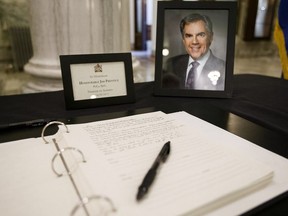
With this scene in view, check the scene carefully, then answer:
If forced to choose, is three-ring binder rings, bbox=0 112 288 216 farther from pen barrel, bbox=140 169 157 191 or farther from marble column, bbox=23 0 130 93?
marble column, bbox=23 0 130 93

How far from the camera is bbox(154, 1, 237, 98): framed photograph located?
2.35 ft

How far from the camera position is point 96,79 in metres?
0.65

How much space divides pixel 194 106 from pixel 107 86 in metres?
0.23

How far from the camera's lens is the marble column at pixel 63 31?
1.12 m

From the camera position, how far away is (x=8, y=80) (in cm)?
337

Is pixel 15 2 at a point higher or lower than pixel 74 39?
higher

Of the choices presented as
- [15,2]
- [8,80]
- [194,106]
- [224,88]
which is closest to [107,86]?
[194,106]

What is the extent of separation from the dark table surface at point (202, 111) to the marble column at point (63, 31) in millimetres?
438

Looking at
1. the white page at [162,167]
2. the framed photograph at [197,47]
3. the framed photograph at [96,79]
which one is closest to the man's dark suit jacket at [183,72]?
the framed photograph at [197,47]

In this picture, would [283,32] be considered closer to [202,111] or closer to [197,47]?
[197,47]

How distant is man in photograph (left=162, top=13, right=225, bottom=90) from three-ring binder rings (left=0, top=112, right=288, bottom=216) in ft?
0.96

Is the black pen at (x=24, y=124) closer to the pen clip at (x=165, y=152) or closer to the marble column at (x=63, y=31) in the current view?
the pen clip at (x=165, y=152)

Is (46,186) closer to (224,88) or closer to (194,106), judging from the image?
(194,106)

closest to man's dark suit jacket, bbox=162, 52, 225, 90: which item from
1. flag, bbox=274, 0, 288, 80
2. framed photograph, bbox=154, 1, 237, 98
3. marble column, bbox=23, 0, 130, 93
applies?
framed photograph, bbox=154, 1, 237, 98
